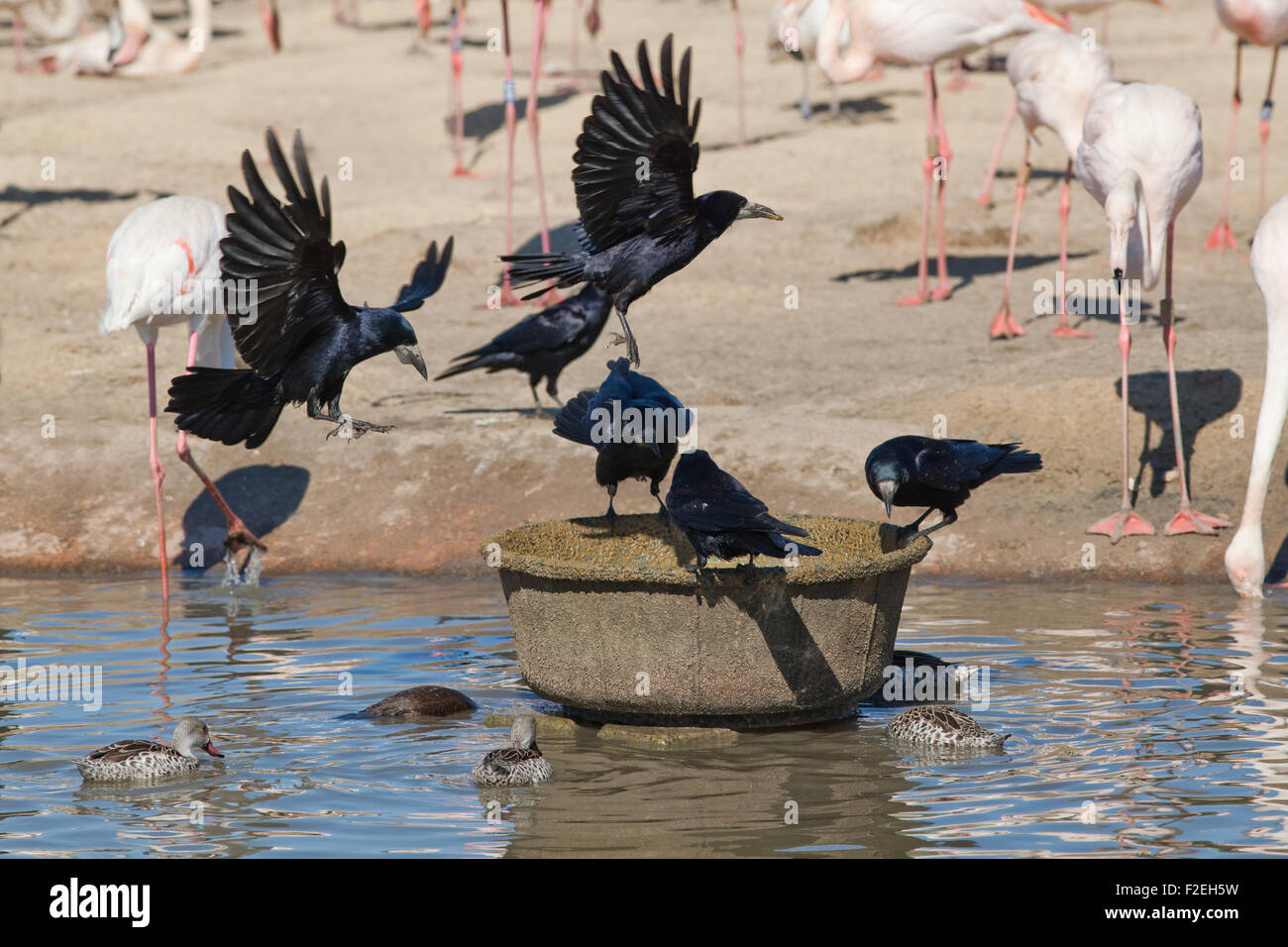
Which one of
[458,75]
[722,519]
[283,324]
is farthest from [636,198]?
[458,75]

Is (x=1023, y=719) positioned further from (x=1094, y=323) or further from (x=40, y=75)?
(x=40, y=75)

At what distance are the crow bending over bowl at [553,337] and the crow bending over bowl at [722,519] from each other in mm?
4601

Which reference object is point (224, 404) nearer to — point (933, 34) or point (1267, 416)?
point (1267, 416)

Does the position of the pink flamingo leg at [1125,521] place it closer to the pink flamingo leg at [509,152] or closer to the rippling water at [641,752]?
the rippling water at [641,752]

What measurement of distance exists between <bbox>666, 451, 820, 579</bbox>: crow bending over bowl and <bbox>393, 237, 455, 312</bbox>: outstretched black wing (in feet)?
5.22

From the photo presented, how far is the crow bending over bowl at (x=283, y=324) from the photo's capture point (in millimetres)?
6137

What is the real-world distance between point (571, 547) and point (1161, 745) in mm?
2571

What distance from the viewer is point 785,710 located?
6629 mm

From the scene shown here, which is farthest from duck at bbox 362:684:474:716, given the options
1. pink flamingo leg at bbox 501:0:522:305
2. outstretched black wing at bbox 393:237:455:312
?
pink flamingo leg at bbox 501:0:522:305

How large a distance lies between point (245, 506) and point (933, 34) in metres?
6.85

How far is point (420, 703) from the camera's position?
23.0ft

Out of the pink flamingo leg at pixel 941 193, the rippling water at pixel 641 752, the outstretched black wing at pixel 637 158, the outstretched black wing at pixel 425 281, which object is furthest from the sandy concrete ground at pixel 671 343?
the outstretched black wing at pixel 637 158
